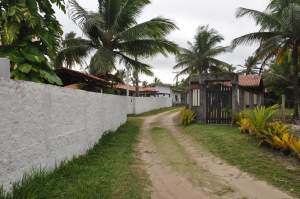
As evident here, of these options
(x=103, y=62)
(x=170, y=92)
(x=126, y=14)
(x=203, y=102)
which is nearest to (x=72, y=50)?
(x=103, y=62)

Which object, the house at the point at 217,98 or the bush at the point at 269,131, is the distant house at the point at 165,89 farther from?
the bush at the point at 269,131

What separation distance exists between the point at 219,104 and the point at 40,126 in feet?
42.2

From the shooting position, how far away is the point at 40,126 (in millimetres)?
6270

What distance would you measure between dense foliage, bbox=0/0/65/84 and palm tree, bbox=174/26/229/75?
1135 inches

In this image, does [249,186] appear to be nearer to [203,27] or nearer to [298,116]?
[298,116]

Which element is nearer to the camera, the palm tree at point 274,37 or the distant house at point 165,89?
the palm tree at point 274,37

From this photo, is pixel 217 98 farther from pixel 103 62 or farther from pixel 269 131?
pixel 269 131

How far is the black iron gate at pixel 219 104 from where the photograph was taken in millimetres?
17906

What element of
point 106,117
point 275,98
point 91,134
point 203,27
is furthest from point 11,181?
point 275,98

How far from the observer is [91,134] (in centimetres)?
1053

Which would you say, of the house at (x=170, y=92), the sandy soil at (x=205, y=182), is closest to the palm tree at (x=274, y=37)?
the sandy soil at (x=205, y=182)

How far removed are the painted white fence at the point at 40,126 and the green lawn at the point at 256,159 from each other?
3.64 meters

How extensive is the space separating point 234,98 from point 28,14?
1191 centimetres

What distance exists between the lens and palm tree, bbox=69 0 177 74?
16.6 meters
